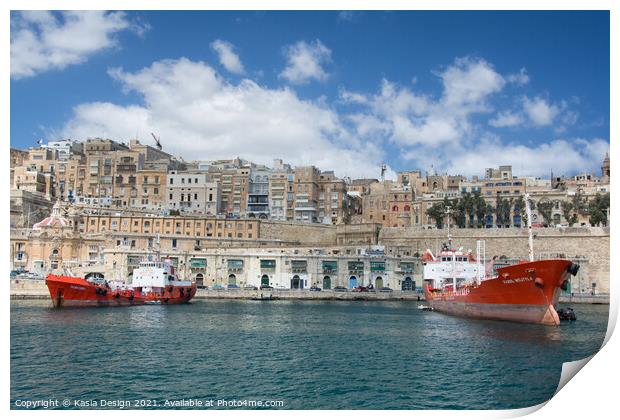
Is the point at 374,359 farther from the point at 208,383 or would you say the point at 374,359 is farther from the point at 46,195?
the point at 46,195

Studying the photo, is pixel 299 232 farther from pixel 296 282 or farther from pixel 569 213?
pixel 569 213

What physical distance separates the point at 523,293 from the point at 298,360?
462 inches

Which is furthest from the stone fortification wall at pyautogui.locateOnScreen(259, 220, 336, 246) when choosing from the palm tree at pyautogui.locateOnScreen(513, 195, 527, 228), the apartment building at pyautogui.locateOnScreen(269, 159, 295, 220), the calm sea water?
the calm sea water

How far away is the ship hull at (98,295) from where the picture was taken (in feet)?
99.0

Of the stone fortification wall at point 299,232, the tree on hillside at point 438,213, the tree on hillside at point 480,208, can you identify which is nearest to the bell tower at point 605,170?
the tree on hillside at point 480,208

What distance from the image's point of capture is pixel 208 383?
42.8ft

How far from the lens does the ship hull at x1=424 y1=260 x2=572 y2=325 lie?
22.6 m

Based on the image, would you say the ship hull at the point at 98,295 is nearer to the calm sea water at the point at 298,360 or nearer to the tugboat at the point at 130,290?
the tugboat at the point at 130,290

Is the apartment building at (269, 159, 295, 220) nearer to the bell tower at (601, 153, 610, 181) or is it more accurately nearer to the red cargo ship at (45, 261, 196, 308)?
the red cargo ship at (45, 261, 196, 308)

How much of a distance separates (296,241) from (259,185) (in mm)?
9617

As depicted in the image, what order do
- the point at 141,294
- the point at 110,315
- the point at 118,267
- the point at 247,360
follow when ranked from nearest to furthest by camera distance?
the point at 247,360 < the point at 110,315 < the point at 141,294 < the point at 118,267

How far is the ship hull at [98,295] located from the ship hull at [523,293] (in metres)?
16.8

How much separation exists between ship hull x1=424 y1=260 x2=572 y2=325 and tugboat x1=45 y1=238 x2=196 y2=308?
1695 centimetres
